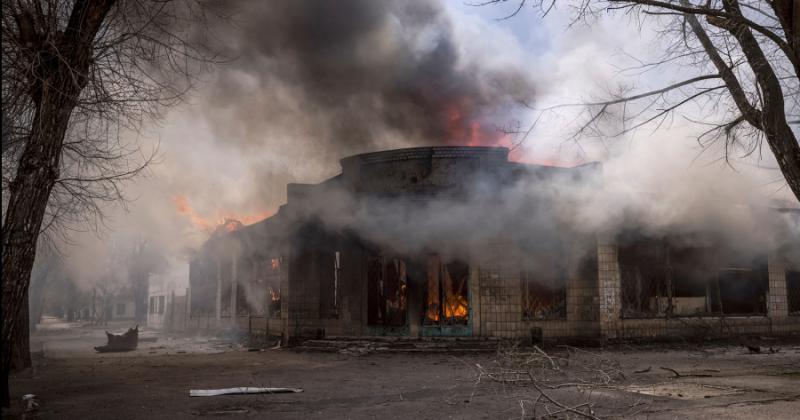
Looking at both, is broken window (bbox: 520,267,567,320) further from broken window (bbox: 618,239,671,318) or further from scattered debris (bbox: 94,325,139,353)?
scattered debris (bbox: 94,325,139,353)

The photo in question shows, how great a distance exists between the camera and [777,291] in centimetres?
1681

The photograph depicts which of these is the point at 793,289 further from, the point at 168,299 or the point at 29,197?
the point at 168,299

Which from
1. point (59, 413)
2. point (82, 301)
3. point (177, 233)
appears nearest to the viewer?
point (59, 413)

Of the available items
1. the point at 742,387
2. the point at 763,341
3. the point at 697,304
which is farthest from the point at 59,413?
the point at 763,341

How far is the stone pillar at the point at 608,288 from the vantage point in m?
14.7

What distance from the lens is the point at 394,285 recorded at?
595 inches

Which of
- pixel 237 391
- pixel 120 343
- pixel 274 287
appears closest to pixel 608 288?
pixel 237 391

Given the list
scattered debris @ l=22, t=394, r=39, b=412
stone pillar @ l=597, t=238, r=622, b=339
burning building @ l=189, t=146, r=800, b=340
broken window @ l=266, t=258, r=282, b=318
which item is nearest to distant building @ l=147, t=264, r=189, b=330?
broken window @ l=266, t=258, r=282, b=318

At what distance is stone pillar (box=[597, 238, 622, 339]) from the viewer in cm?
1468

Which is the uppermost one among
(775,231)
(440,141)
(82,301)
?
(440,141)

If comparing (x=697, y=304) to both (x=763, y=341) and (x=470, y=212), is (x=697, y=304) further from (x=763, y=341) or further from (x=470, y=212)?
(x=470, y=212)

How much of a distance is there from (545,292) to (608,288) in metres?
1.58

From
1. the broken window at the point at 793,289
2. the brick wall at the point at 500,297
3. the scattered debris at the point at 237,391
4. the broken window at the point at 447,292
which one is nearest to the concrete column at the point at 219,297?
the broken window at the point at 447,292

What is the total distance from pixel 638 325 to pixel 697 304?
2.35m
